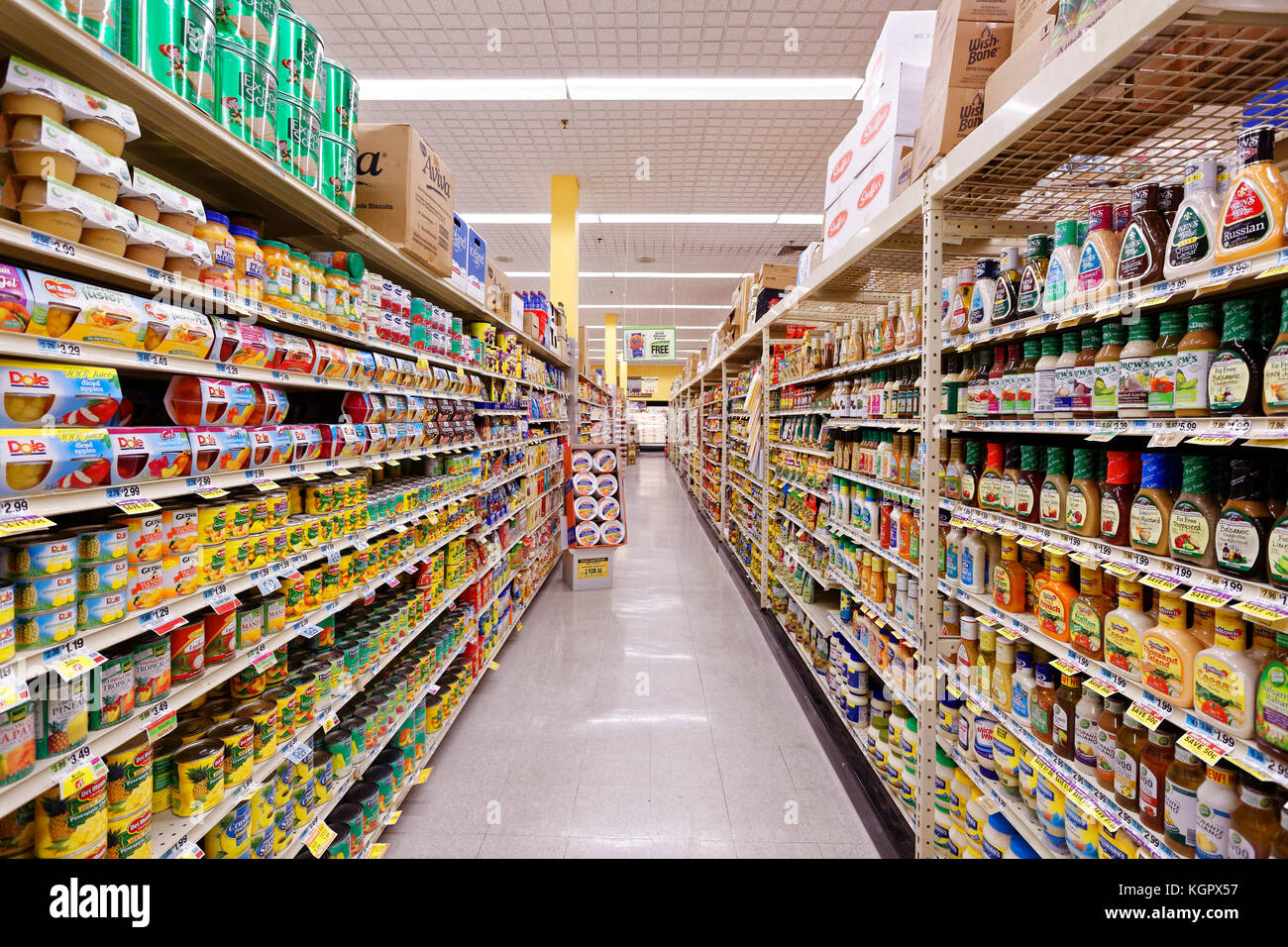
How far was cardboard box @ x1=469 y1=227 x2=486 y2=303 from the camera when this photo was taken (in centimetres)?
331

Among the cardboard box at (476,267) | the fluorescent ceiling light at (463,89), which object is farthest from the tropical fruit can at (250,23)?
the fluorescent ceiling light at (463,89)

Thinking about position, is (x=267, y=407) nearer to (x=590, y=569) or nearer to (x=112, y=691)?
(x=112, y=691)

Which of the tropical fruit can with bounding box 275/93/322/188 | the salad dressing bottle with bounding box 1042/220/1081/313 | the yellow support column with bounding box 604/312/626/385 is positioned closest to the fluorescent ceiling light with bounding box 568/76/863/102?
the tropical fruit can with bounding box 275/93/322/188

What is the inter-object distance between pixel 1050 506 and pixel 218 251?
214 centimetres

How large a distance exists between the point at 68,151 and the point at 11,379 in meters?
0.39

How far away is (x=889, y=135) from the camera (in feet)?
8.10

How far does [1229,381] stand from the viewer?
1.06 m

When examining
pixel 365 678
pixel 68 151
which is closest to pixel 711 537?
pixel 365 678

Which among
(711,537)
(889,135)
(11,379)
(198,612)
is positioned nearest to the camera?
(11,379)

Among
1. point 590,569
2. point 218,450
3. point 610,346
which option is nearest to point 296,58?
point 218,450

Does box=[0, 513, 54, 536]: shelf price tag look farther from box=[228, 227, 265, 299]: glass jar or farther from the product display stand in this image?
the product display stand

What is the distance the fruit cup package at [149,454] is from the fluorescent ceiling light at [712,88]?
201 inches

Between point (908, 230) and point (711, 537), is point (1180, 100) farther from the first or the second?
point (711, 537)
